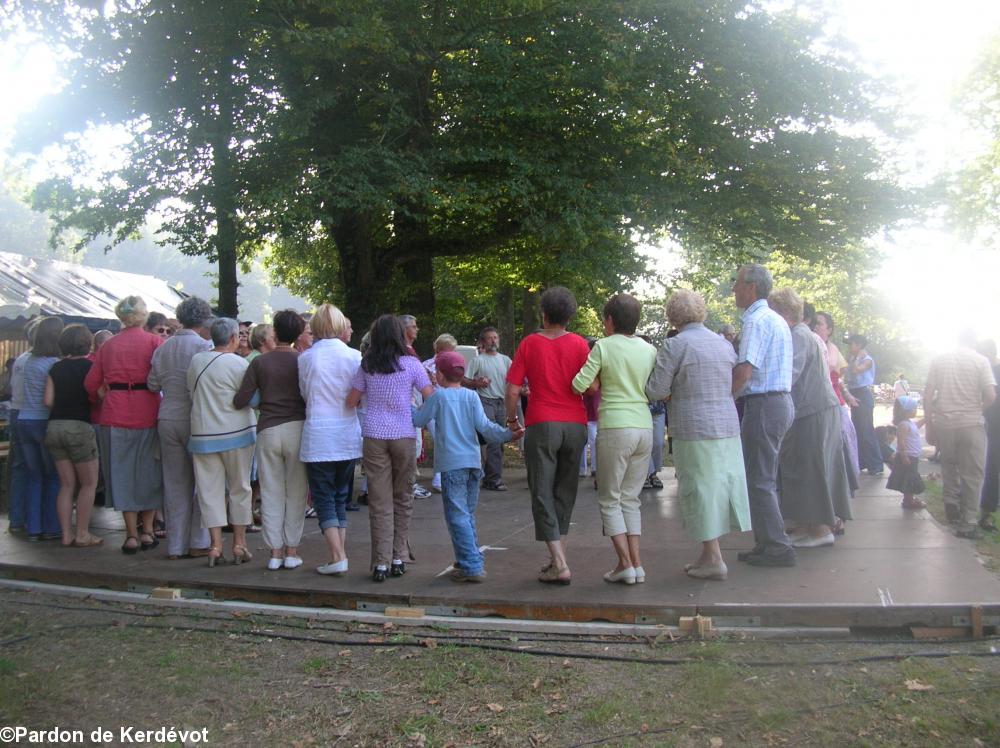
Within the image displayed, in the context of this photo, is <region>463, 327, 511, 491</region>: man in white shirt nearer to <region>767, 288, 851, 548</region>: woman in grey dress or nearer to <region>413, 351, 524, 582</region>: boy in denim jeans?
<region>767, 288, 851, 548</region>: woman in grey dress

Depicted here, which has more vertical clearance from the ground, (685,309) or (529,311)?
(529,311)

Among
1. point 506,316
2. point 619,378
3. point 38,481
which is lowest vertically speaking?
point 38,481

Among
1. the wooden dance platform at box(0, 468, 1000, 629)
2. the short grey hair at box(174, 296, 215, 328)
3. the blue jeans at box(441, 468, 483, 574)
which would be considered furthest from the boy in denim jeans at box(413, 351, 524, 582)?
the short grey hair at box(174, 296, 215, 328)

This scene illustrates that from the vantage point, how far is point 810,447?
275 inches

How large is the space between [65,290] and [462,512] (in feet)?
49.3

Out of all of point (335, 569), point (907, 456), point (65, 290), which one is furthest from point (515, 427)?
point (65, 290)

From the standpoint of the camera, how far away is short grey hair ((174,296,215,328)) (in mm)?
7387

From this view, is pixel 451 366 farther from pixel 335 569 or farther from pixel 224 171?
pixel 224 171

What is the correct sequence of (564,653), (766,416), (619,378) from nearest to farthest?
(564,653), (619,378), (766,416)

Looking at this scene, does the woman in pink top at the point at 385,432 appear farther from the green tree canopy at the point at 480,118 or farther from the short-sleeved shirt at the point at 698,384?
the green tree canopy at the point at 480,118

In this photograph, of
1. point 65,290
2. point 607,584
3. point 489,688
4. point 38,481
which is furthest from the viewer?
point 65,290

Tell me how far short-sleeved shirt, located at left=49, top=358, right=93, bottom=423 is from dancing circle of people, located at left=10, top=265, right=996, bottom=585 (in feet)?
0.04

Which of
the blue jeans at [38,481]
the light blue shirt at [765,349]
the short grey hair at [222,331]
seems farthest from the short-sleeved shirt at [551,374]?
the blue jeans at [38,481]

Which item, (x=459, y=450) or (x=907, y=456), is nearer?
(x=459, y=450)
